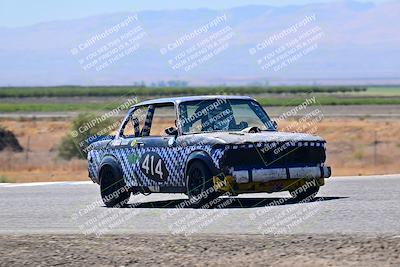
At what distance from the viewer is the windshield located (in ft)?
56.9

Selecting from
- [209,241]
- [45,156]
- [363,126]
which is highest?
[209,241]

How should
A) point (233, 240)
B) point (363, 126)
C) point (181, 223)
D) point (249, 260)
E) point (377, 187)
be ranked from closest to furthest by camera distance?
point (249, 260)
point (233, 240)
point (181, 223)
point (377, 187)
point (363, 126)

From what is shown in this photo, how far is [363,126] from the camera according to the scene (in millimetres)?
66500

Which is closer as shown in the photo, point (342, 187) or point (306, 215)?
point (306, 215)

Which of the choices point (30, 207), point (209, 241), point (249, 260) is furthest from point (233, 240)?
point (30, 207)

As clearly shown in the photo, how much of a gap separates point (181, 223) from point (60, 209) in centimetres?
366

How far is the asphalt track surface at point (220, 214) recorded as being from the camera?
14031 millimetres

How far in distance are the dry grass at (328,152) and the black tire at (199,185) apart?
12.2 metres

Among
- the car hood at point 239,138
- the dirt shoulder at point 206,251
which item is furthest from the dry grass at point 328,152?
the dirt shoulder at point 206,251

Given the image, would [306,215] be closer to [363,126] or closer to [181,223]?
[181,223]

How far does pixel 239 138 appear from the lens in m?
16.4

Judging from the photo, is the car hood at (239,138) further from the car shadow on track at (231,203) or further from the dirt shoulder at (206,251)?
the dirt shoulder at (206,251)

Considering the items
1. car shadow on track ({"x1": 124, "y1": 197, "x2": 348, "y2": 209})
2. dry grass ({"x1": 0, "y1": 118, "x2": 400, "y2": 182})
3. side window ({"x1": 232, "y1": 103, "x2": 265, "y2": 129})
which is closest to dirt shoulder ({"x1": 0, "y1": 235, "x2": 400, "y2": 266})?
car shadow on track ({"x1": 124, "y1": 197, "x2": 348, "y2": 209})

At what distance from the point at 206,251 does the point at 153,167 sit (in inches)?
232
